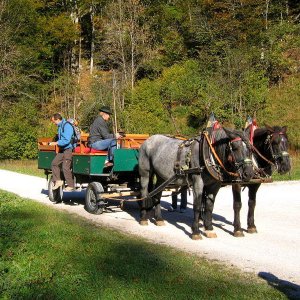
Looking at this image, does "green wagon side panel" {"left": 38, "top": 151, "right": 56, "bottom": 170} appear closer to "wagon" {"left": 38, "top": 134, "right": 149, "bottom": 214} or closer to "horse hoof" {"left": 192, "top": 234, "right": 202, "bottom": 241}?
"wagon" {"left": 38, "top": 134, "right": 149, "bottom": 214}

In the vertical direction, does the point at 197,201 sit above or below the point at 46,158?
below

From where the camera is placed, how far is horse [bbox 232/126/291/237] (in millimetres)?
8133

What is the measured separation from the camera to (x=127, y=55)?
1469 inches

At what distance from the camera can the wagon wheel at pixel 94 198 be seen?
10.8 m

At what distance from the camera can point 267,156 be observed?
854 centimetres

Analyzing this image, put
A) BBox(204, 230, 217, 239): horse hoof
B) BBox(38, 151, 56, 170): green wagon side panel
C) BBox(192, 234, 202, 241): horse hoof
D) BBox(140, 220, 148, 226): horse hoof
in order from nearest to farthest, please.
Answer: BBox(192, 234, 202, 241): horse hoof, BBox(204, 230, 217, 239): horse hoof, BBox(140, 220, 148, 226): horse hoof, BBox(38, 151, 56, 170): green wagon side panel

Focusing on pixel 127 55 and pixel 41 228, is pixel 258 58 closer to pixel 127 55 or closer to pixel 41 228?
pixel 127 55

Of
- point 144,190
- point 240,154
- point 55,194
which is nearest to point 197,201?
point 240,154

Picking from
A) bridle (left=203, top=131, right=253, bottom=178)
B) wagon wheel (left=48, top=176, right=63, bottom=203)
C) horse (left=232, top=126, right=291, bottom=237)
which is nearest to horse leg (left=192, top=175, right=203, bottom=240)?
bridle (left=203, top=131, right=253, bottom=178)

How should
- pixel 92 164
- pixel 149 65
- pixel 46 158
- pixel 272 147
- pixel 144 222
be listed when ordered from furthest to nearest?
pixel 149 65, pixel 46 158, pixel 92 164, pixel 144 222, pixel 272 147

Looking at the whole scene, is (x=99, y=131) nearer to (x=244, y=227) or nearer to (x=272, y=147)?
(x=244, y=227)

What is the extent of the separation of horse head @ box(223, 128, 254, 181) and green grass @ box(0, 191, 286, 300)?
5.74ft

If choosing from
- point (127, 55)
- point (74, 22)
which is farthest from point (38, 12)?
point (127, 55)

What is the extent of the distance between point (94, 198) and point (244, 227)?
141 inches
